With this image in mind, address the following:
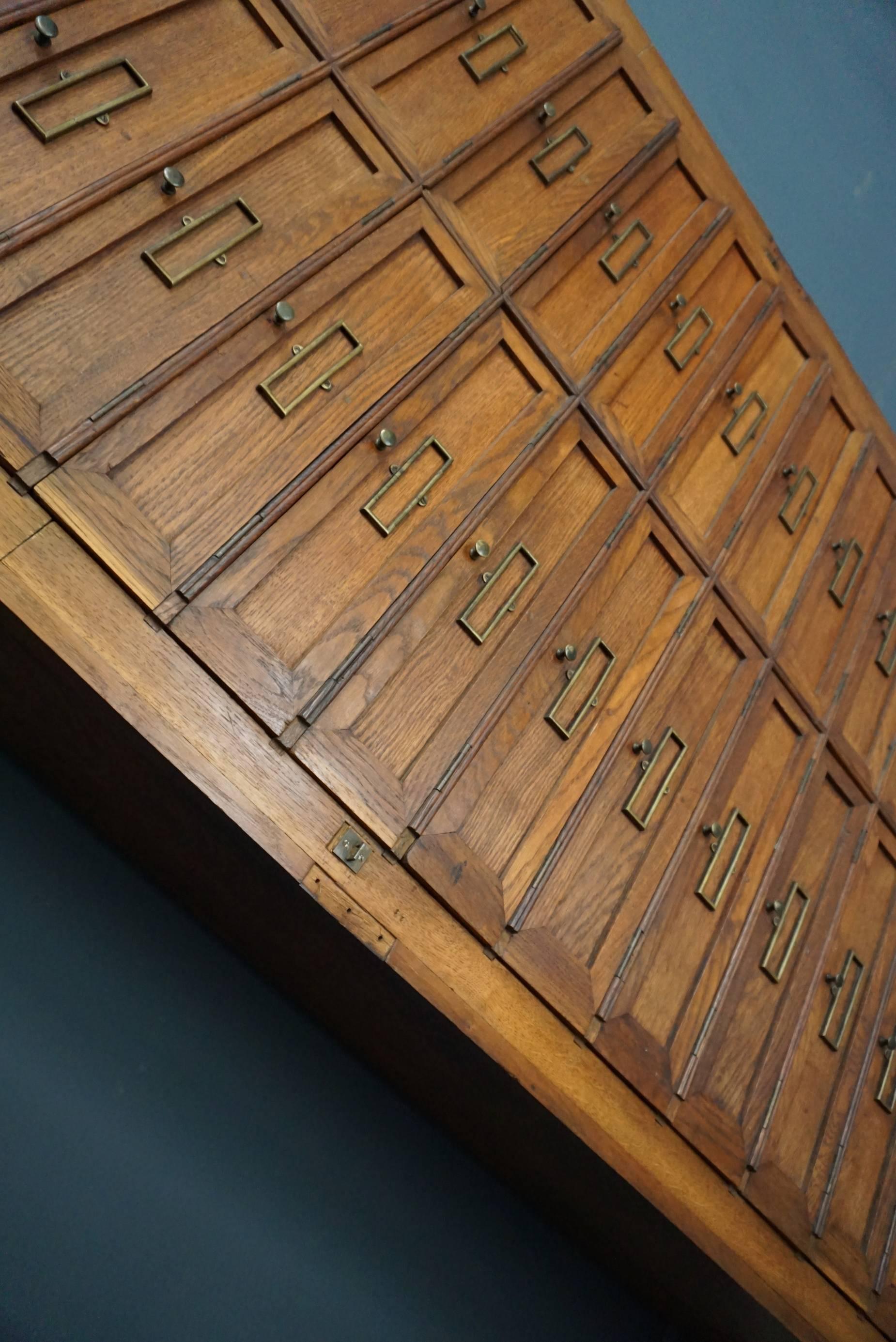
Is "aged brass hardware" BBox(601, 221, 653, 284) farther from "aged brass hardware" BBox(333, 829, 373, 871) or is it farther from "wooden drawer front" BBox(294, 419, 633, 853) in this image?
"aged brass hardware" BBox(333, 829, 373, 871)

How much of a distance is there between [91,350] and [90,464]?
0.63 ft

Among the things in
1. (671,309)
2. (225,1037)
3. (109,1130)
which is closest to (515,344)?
(671,309)

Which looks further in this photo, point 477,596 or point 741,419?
point 741,419

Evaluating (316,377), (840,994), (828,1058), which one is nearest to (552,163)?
(316,377)

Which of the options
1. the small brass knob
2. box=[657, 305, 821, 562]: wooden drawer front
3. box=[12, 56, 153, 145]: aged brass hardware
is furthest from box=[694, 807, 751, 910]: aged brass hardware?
the small brass knob

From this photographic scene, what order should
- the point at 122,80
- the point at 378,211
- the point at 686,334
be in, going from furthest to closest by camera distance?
the point at 686,334, the point at 378,211, the point at 122,80

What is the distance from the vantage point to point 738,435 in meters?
2.99

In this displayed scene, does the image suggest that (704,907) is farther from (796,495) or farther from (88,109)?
(88,109)

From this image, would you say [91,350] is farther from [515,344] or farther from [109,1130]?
[109,1130]

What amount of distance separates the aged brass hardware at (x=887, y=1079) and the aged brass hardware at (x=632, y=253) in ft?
6.91

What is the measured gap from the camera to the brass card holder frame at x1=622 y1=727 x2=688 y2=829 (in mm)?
2434

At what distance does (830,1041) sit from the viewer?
2.75m

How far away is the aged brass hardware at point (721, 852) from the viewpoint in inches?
101

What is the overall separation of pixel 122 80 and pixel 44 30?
0.56ft
